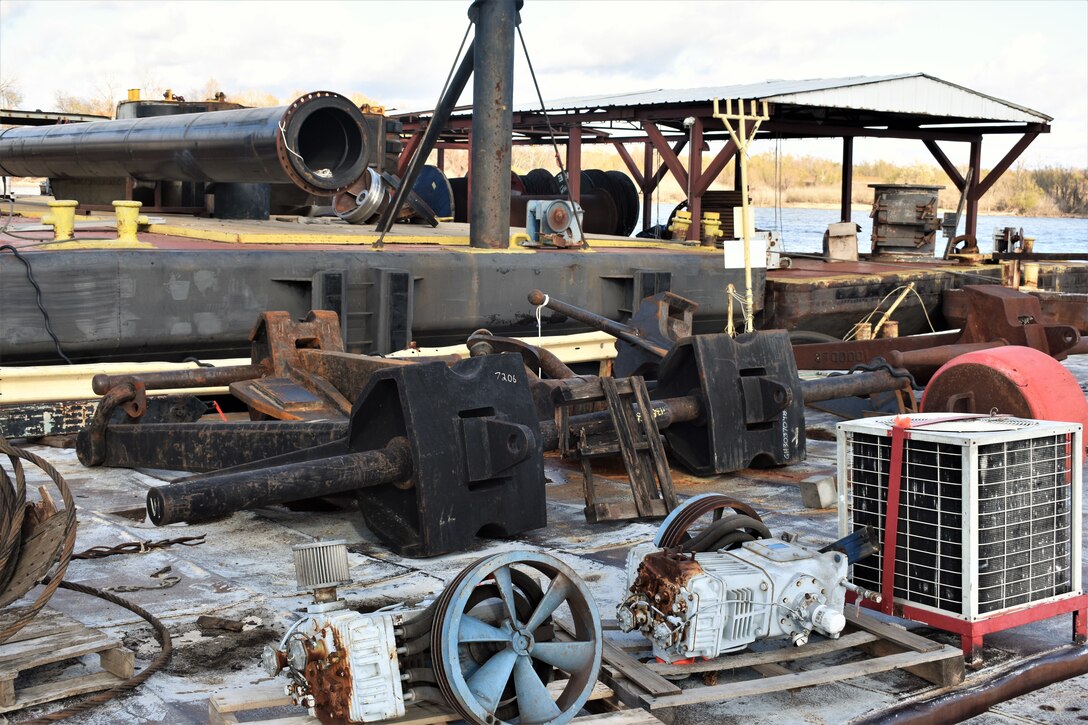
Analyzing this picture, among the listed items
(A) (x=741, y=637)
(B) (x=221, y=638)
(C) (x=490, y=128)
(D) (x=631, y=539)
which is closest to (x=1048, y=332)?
(C) (x=490, y=128)

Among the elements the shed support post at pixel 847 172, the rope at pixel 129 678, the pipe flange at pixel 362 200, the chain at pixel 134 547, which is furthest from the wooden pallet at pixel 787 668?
the shed support post at pixel 847 172

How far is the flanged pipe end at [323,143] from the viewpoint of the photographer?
8102 mm

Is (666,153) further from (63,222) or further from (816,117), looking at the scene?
(63,222)

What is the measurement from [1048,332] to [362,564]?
271 inches

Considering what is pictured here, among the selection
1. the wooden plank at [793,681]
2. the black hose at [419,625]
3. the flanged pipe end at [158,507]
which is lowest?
the wooden plank at [793,681]

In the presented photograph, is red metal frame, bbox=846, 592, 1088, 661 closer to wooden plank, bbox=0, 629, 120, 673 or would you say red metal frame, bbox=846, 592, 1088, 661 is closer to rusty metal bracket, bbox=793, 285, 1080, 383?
wooden plank, bbox=0, 629, 120, 673

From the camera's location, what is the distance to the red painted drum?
19.9 ft

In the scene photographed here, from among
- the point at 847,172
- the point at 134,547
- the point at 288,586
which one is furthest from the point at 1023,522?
the point at 847,172

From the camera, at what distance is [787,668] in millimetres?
3994

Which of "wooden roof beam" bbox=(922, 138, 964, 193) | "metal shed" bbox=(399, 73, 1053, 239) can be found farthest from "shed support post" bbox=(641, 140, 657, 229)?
"wooden roof beam" bbox=(922, 138, 964, 193)

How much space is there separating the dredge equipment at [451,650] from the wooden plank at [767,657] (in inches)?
19.0

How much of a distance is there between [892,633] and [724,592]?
2.43ft

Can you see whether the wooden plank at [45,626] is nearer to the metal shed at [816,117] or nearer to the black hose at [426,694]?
the black hose at [426,694]

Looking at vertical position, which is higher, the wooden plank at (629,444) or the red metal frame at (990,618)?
the wooden plank at (629,444)
